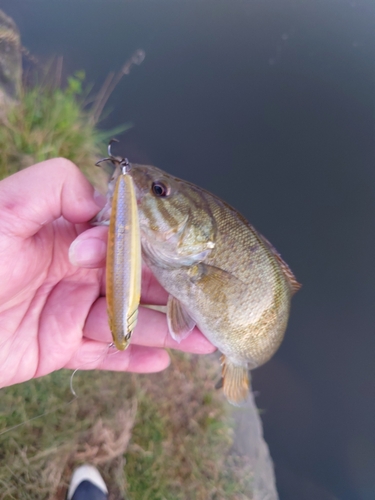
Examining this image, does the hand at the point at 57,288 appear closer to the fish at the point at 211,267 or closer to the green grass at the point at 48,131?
the fish at the point at 211,267

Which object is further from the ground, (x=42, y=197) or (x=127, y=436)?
(x=42, y=197)

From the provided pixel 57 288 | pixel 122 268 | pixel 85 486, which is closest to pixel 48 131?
pixel 57 288

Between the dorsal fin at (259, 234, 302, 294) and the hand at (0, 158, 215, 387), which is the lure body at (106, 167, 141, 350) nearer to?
the hand at (0, 158, 215, 387)

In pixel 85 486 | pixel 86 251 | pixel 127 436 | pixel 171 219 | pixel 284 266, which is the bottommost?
pixel 85 486

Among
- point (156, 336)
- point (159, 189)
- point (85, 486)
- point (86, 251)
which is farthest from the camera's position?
point (85, 486)

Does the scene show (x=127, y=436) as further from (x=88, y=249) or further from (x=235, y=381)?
(x=88, y=249)

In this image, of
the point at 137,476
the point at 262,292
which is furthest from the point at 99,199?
the point at 137,476

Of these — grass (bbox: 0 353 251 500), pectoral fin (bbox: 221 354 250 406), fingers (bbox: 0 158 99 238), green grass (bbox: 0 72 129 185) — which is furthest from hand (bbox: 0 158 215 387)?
green grass (bbox: 0 72 129 185)

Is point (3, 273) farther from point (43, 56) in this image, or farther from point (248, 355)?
point (43, 56)
